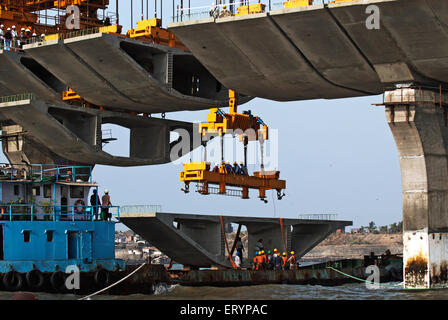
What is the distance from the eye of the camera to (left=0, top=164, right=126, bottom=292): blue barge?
103 ft

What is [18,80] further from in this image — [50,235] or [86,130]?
[50,235]

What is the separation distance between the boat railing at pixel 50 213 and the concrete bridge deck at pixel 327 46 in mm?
7800

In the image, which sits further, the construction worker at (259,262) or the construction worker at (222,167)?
the construction worker at (222,167)

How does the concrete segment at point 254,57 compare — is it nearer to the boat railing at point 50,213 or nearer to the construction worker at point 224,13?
the construction worker at point 224,13

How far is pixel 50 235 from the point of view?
106 feet

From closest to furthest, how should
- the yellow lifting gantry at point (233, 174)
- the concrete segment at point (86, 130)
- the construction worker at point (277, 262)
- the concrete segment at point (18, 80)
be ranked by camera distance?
the construction worker at point (277, 262) < the yellow lifting gantry at point (233, 174) < the concrete segment at point (86, 130) < the concrete segment at point (18, 80)

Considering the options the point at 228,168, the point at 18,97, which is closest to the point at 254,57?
the point at 228,168

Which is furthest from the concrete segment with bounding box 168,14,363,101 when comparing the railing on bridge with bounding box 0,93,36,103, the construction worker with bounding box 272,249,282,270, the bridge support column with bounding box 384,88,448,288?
the railing on bridge with bounding box 0,93,36,103

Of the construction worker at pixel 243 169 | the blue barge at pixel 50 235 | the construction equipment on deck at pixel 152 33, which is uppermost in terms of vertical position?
the construction equipment on deck at pixel 152 33

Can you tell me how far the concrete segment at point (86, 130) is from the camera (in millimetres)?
53156

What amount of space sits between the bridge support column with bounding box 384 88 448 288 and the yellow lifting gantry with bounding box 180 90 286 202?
44.4 ft

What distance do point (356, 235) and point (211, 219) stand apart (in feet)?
301

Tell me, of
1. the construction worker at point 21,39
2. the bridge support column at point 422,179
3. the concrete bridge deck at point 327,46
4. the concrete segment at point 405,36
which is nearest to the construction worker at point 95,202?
the concrete bridge deck at point 327,46

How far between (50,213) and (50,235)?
0.98 m
